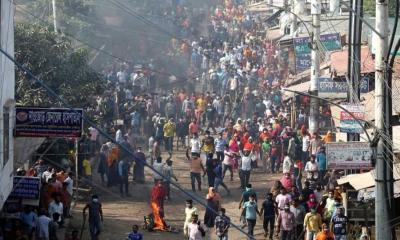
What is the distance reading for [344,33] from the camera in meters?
39.6

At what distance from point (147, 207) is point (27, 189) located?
5810 millimetres

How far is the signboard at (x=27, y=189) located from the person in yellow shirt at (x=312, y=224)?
5.47 meters

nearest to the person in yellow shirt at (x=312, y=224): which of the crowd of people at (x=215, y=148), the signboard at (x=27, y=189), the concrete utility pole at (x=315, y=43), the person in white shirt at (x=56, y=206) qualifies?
the crowd of people at (x=215, y=148)

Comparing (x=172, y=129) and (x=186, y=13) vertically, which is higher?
(x=186, y=13)

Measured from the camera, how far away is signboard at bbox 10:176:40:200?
21.3m

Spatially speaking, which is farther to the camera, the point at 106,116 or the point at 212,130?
the point at 212,130

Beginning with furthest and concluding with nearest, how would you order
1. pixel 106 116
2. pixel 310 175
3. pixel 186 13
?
1. pixel 186 13
2. pixel 106 116
3. pixel 310 175

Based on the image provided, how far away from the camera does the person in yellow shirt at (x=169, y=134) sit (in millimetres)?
32188

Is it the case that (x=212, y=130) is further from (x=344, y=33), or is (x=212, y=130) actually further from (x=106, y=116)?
(x=344, y=33)

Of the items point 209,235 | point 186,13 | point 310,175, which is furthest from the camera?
point 186,13

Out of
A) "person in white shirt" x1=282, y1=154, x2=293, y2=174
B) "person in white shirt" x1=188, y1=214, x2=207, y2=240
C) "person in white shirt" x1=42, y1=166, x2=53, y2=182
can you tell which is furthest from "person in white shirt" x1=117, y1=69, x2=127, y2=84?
"person in white shirt" x1=188, y1=214, x2=207, y2=240

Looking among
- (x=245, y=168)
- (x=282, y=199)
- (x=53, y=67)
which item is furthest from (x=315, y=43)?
(x=53, y=67)

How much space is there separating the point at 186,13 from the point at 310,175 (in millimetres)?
30119

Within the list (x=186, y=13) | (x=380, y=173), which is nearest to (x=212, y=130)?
(x=380, y=173)
